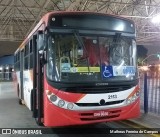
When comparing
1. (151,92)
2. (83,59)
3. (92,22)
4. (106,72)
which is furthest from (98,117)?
(151,92)

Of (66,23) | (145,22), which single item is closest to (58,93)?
(66,23)

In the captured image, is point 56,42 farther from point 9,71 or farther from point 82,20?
point 9,71

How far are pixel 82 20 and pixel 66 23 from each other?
0.39 meters

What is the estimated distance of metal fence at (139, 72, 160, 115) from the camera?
379 inches

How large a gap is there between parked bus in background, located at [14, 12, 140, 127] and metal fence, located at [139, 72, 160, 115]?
101 inches

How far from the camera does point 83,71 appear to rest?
21.4ft

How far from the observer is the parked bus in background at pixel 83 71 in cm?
641

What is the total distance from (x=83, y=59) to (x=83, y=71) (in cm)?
25

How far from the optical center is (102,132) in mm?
7660

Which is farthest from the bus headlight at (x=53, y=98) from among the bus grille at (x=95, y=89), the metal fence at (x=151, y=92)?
the metal fence at (x=151, y=92)

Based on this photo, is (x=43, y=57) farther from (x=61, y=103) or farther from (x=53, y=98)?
(x=61, y=103)

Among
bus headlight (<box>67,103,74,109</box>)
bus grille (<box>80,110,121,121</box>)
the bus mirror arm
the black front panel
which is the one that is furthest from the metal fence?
the bus mirror arm

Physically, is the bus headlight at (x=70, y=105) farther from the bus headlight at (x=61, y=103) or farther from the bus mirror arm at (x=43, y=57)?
the bus mirror arm at (x=43, y=57)

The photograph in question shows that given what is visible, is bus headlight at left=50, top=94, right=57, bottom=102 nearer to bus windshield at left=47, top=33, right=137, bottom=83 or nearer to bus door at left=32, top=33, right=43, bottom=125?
bus windshield at left=47, top=33, right=137, bottom=83
